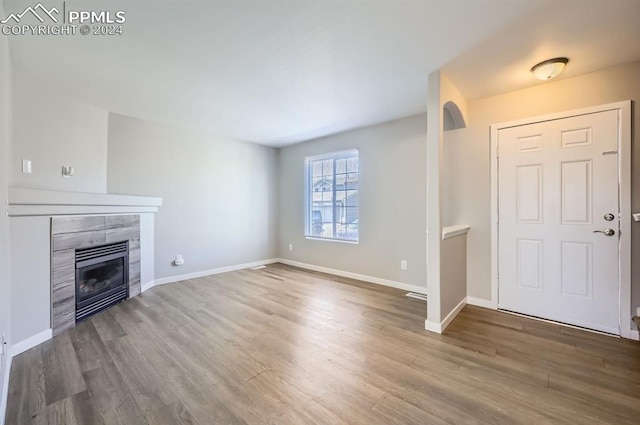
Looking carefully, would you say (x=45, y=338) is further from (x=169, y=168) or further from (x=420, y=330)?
(x=420, y=330)

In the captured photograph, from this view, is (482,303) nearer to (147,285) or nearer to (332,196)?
(332,196)

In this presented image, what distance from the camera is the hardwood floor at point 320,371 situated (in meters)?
1.50

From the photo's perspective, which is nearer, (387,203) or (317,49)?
(317,49)

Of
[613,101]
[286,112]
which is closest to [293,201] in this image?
[286,112]

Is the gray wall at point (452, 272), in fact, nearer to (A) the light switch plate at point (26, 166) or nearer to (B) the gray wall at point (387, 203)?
(B) the gray wall at point (387, 203)

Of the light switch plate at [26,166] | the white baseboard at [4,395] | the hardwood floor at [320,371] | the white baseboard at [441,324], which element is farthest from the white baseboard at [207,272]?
the white baseboard at [441,324]

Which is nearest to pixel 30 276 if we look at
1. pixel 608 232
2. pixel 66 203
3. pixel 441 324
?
pixel 66 203

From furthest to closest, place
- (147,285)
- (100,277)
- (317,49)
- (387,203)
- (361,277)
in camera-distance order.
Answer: (361,277)
(387,203)
(147,285)
(100,277)
(317,49)

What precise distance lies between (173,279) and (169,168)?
5.82 feet

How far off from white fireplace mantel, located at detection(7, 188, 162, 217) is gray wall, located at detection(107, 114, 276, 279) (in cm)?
43

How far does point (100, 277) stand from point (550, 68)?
5161 mm

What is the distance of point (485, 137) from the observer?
10.1 feet

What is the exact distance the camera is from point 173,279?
4160 mm

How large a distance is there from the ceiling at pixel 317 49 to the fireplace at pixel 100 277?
1819 millimetres
